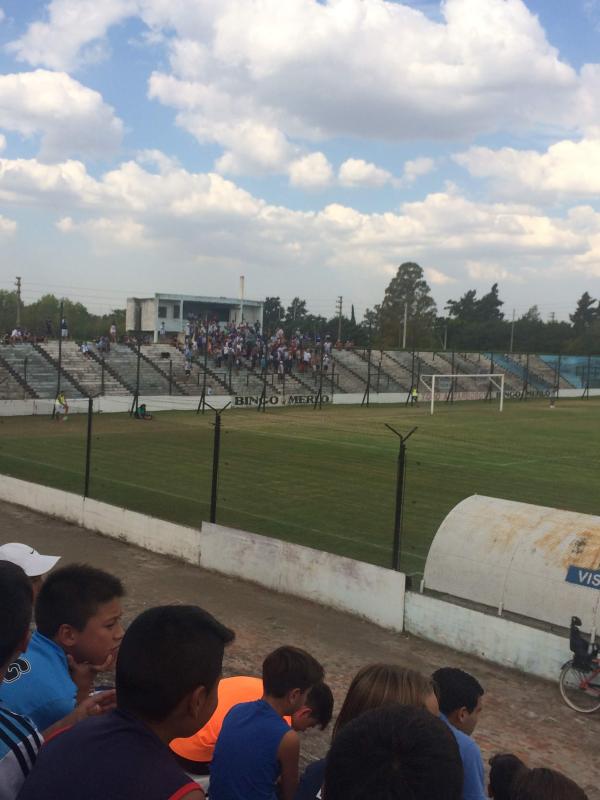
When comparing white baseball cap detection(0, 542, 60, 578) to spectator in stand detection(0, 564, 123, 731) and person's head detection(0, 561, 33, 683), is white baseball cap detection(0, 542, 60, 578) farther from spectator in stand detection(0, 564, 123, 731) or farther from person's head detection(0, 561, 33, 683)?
person's head detection(0, 561, 33, 683)

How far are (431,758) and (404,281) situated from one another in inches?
4449

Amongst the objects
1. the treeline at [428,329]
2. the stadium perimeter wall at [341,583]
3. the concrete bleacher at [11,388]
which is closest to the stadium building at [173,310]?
the treeline at [428,329]

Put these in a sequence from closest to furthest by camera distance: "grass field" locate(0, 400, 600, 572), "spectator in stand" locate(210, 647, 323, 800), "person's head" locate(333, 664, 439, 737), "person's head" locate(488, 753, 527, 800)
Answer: "person's head" locate(333, 664, 439, 737)
"person's head" locate(488, 753, 527, 800)
"spectator in stand" locate(210, 647, 323, 800)
"grass field" locate(0, 400, 600, 572)

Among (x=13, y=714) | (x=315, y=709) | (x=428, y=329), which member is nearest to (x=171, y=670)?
(x=13, y=714)

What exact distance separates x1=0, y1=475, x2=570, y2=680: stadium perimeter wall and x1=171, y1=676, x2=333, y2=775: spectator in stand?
12.9ft

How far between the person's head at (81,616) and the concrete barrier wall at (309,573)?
6.36 meters

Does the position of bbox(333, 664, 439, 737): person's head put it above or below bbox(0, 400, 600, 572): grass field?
above

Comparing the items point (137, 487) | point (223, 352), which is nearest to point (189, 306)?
point (223, 352)

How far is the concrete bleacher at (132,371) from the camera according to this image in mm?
44781

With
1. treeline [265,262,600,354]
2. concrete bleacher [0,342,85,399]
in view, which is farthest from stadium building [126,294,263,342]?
concrete bleacher [0,342,85,399]

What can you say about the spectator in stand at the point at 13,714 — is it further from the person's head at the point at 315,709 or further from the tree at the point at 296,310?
the tree at the point at 296,310

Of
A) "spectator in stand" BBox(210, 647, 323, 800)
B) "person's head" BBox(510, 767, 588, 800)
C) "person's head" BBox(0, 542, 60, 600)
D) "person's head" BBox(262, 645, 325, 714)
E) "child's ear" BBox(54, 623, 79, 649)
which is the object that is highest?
"person's head" BBox(510, 767, 588, 800)

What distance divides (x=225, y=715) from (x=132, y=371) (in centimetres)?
4327

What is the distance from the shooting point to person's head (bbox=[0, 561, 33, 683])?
8.87 ft
